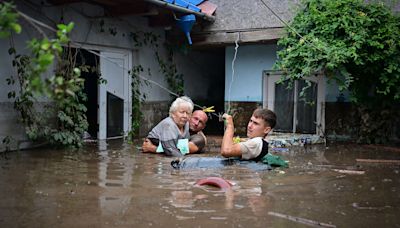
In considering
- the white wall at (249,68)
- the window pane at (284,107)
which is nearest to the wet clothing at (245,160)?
the window pane at (284,107)

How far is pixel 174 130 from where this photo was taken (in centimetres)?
751

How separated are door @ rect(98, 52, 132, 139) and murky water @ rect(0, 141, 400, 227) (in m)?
2.97

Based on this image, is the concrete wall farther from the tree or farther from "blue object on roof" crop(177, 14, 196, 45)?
the tree

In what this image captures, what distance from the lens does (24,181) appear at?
220 inches

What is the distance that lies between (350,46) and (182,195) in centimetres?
523

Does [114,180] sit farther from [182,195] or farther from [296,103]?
[296,103]

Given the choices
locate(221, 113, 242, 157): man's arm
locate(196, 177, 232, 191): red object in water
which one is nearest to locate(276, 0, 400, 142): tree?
locate(221, 113, 242, 157): man's arm

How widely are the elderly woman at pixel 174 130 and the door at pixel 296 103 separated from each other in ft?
10.9

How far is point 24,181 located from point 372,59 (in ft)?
20.8

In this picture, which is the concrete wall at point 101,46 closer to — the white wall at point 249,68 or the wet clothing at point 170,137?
the white wall at point 249,68

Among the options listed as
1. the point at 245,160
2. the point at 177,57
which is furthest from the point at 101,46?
the point at 245,160

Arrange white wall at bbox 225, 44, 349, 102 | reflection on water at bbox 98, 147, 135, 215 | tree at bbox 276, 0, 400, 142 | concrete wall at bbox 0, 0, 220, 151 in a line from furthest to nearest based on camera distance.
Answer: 1. white wall at bbox 225, 44, 349, 102
2. tree at bbox 276, 0, 400, 142
3. concrete wall at bbox 0, 0, 220, 151
4. reflection on water at bbox 98, 147, 135, 215

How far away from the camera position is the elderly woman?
749cm

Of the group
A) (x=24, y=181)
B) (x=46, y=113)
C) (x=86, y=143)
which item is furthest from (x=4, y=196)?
(x=86, y=143)
